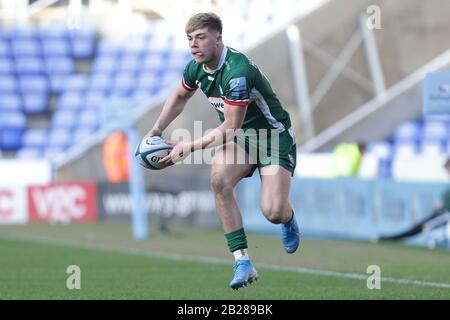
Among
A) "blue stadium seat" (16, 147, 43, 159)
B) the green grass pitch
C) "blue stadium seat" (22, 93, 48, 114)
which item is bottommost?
the green grass pitch

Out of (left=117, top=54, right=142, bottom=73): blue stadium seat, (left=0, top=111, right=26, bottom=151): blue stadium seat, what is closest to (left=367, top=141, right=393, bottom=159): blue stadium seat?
(left=117, top=54, right=142, bottom=73): blue stadium seat

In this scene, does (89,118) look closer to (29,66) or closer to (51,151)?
(51,151)

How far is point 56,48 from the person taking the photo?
29.8 m

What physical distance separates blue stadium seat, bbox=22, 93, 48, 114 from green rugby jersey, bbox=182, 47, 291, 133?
19.4m

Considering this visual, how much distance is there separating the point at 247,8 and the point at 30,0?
5811 mm

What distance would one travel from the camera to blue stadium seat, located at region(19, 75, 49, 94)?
29.0 meters

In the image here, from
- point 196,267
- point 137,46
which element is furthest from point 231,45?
point 196,267

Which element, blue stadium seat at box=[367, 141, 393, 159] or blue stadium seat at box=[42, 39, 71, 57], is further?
blue stadium seat at box=[42, 39, 71, 57]

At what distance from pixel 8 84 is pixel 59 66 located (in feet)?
4.54

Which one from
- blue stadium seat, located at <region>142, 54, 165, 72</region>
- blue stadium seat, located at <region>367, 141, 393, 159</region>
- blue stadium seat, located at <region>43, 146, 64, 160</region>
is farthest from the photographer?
blue stadium seat, located at <region>142, 54, 165, 72</region>

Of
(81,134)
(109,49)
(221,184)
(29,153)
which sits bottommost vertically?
(221,184)

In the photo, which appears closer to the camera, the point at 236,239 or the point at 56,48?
the point at 236,239

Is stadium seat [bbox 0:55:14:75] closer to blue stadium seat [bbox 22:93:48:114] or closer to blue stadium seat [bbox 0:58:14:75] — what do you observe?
blue stadium seat [bbox 0:58:14:75]
